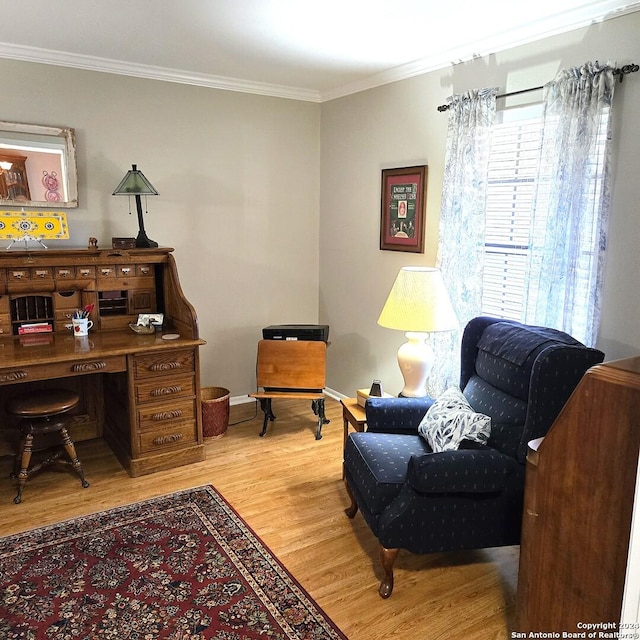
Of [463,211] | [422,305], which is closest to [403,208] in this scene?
[463,211]

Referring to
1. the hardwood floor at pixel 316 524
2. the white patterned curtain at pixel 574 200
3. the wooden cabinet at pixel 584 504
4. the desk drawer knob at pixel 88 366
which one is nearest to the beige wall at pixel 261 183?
the white patterned curtain at pixel 574 200

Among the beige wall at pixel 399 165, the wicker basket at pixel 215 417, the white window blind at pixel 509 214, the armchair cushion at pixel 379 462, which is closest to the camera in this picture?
the armchair cushion at pixel 379 462

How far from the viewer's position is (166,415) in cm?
329

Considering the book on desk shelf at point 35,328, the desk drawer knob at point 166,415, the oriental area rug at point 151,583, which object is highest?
the book on desk shelf at point 35,328

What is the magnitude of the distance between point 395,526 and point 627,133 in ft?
6.31

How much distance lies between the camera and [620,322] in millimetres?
2475

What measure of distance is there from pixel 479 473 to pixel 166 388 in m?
1.90

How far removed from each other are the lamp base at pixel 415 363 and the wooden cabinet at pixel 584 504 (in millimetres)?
1270

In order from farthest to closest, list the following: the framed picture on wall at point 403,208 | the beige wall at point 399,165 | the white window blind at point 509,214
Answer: the framed picture on wall at point 403,208 → the white window blind at point 509,214 → the beige wall at point 399,165

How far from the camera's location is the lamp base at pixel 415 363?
3035 mm

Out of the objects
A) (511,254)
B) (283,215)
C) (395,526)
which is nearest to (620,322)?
(511,254)

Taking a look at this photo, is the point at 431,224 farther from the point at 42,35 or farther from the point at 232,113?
the point at 42,35

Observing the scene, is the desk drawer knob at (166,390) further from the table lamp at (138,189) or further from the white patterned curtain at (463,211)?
the white patterned curtain at (463,211)

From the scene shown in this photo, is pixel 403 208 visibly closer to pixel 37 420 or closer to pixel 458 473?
pixel 458 473
